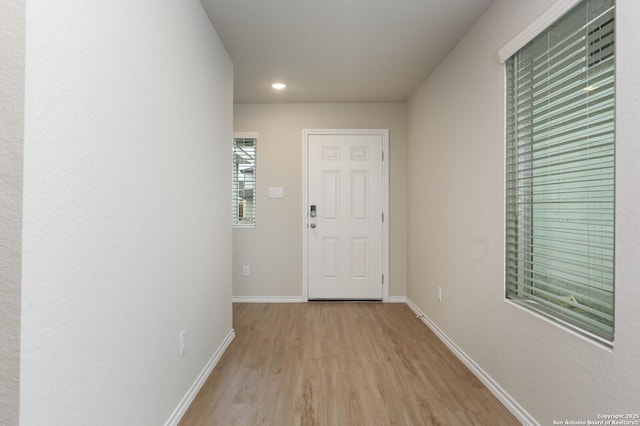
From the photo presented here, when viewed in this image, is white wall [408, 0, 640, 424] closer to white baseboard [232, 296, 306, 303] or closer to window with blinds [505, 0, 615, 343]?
Answer: window with blinds [505, 0, 615, 343]

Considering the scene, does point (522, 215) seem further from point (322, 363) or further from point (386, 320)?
point (386, 320)

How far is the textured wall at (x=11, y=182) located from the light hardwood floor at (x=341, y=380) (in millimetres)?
1206

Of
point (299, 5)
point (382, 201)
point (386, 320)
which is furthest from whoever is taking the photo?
point (382, 201)

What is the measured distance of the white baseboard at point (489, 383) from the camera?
183 cm

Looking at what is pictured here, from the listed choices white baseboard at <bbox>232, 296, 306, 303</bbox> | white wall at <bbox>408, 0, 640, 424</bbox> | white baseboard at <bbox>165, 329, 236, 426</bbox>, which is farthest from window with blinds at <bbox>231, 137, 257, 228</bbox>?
white wall at <bbox>408, 0, 640, 424</bbox>

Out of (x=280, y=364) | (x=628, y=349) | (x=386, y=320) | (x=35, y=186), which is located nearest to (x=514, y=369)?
(x=628, y=349)

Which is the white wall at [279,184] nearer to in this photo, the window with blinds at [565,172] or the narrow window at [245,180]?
the narrow window at [245,180]

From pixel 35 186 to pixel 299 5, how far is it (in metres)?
1.91

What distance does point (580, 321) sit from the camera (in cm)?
155

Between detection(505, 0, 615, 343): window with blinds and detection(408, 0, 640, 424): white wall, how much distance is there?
0.09 m

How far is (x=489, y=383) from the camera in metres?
2.19

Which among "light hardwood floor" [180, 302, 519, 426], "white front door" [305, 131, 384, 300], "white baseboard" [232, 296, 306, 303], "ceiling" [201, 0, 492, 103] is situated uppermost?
"ceiling" [201, 0, 492, 103]

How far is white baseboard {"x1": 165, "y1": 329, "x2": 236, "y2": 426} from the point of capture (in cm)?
181

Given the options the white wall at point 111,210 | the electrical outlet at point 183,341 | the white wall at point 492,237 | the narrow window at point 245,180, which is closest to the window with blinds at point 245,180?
the narrow window at point 245,180
